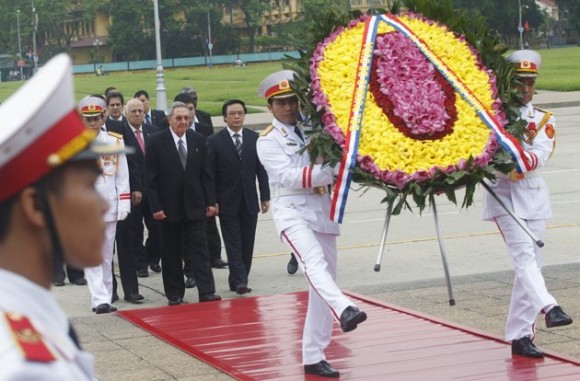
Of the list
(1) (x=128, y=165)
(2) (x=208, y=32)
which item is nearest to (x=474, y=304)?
(1) (x=128, y=165)

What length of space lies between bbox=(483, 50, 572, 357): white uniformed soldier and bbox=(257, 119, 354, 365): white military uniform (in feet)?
3.70

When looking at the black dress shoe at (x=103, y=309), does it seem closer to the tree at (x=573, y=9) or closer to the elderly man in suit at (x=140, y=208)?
the elderly man in suit at (x=140, y=208)

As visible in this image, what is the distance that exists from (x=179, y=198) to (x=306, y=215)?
3304 mm

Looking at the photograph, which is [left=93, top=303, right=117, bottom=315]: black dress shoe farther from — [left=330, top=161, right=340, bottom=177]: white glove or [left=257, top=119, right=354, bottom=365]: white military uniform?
[left=330, top=161, right=340, bottom=177]: white glove

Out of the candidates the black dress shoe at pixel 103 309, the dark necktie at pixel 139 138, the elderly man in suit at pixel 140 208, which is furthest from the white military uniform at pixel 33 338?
the dark necktie at pixel 139 138

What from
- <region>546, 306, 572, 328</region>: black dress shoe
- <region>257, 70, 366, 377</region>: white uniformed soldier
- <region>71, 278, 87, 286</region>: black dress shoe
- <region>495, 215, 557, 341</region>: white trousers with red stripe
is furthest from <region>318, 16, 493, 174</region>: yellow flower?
<region>71, 278, 87, 286</region>: black dress shoe

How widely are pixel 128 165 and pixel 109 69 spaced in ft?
355

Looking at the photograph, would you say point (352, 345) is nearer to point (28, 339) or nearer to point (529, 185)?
point (529, 185)

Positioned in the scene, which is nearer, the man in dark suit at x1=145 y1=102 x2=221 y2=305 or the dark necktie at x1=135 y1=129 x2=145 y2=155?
→ the man in dark suit at x1=145 y1=102 x2=221 y2=305

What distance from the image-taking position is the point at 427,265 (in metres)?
11.9

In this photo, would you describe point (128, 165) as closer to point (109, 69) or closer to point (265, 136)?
point (265, 136)

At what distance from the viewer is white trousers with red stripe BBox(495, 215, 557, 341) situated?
24.9ft

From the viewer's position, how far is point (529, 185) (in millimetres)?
7855

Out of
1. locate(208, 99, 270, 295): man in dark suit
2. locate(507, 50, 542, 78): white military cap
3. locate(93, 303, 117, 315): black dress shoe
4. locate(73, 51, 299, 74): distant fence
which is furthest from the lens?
locate(73, 51, 299, 74): distant fence
